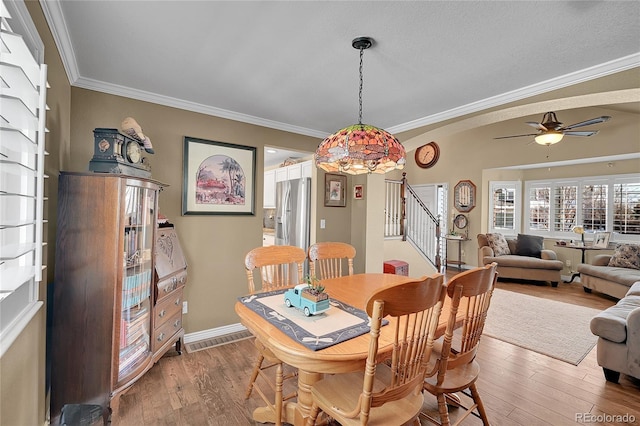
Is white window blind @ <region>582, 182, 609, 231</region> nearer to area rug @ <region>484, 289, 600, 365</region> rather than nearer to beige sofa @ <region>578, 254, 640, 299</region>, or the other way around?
beige sofa @ <region>578, 254, 640, 299</region>

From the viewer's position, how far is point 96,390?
6.05 feet

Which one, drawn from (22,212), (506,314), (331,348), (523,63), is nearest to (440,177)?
(506,314)

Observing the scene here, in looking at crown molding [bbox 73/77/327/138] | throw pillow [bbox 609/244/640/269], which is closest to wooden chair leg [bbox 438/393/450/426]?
crown molding [bbox 73/77/327/138]

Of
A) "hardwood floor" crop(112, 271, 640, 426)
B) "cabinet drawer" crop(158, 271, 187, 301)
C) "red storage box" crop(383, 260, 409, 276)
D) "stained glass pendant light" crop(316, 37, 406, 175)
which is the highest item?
"stained glass pendant light" crop(316, 37, 406, 175)

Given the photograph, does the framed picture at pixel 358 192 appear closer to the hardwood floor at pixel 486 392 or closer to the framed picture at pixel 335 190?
the framed picture at pixel 335 190

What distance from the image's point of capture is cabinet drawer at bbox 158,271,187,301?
7.70ft

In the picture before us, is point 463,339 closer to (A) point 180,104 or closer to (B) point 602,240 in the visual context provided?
(A) point 180,104

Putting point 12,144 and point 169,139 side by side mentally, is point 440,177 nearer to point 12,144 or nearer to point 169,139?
point 169,139

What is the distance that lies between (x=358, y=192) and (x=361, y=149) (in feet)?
7.99

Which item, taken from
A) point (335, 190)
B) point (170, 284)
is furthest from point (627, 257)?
point (170, 284)

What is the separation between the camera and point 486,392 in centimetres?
226

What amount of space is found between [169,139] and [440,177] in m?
6.92

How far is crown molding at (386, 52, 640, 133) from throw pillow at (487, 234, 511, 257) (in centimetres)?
420

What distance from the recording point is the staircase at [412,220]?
222 inches
